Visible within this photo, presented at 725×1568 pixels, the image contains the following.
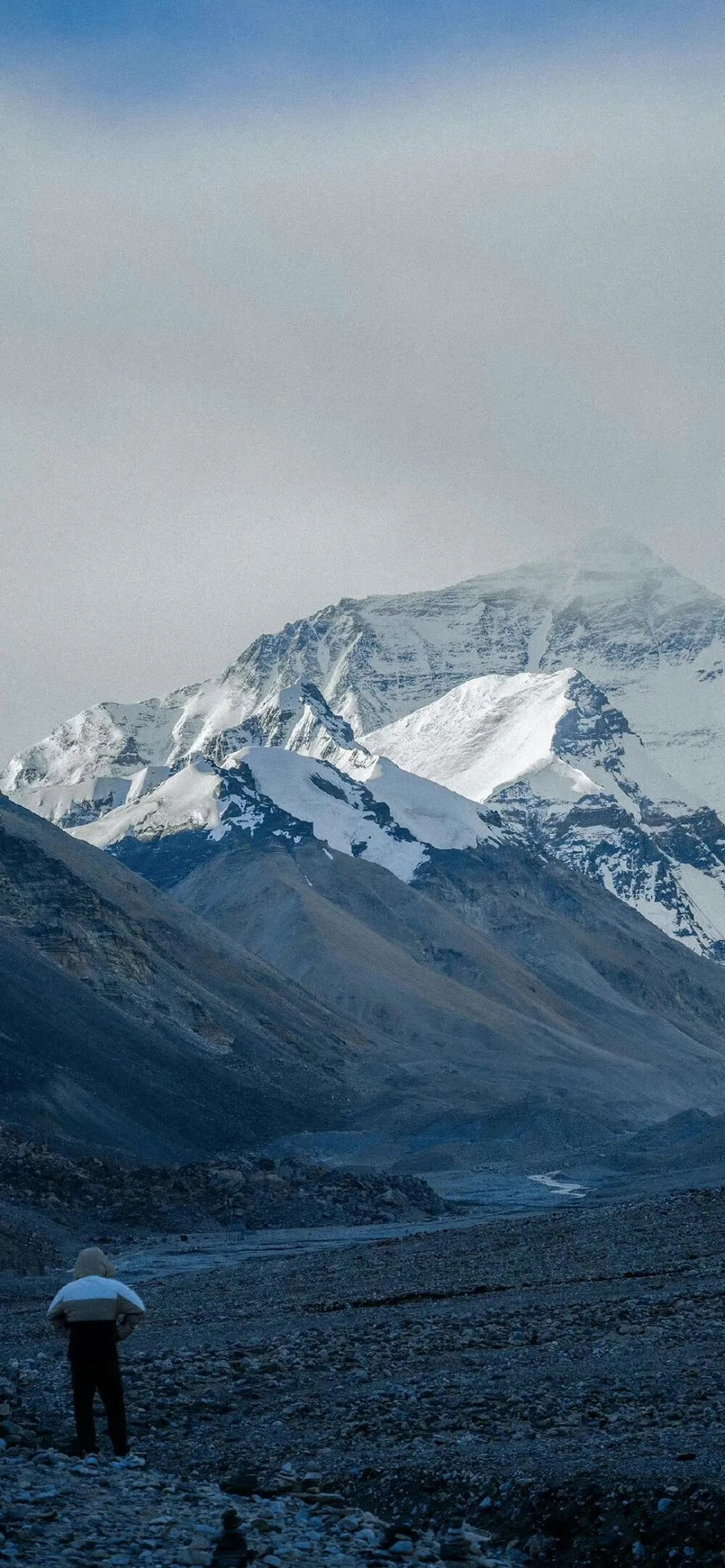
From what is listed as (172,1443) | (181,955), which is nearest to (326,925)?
(181,955)

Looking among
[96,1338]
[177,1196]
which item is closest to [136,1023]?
[177,1196]

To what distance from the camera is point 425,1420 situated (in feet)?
62.7

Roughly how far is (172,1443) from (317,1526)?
4.60 metres

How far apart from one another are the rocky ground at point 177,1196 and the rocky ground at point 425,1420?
24593 millimetres

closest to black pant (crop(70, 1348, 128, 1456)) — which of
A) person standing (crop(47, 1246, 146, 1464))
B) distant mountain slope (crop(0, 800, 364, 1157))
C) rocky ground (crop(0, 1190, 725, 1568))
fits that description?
person standing (crop(47, 1246, 146, 1464))

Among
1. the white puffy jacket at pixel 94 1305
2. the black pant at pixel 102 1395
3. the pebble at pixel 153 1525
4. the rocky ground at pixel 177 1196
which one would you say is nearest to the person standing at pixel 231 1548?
the pebble at pixel 153 1525

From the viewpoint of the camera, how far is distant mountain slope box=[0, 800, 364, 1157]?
94.1 meters

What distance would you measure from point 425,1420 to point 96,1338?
13.4 ft

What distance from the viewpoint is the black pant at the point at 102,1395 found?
16.6 meters

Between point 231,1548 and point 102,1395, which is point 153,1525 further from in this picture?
point 102,1395

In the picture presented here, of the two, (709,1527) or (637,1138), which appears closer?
(709,1527)

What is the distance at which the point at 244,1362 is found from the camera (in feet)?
80.5

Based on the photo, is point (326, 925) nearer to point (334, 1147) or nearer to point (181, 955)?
point (181, 955)

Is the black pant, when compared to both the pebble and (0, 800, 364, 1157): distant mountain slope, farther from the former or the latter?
(0, 800, 364, 1157): distant mountain slope
